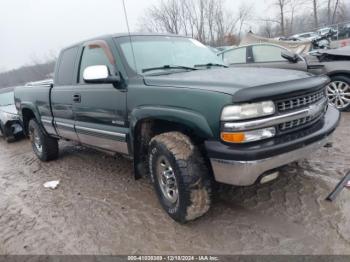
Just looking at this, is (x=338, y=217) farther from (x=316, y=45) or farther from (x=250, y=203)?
(x=316, y=45)

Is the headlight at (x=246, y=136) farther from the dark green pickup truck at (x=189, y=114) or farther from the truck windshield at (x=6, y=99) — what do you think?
the truck windshield at (x=6, y=99)

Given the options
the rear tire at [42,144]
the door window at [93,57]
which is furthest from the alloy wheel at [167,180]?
the rear tire at [42,144]

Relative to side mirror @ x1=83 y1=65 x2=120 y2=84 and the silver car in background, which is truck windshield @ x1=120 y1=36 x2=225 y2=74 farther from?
the silver car in background

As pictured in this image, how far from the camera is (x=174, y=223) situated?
2.94m

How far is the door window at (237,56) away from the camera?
7.17m

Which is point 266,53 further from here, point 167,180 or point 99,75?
point 167,180

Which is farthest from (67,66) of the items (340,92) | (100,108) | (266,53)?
(340,92)

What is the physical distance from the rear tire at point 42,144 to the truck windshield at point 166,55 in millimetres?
2694

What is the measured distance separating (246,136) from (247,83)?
43cm

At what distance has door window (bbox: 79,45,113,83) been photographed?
3.57 m

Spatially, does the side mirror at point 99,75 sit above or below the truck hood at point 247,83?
above

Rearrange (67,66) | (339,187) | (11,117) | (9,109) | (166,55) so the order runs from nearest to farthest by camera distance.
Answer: (339,187) → (166,55) → (67,66) → (11,117) → (9,109)

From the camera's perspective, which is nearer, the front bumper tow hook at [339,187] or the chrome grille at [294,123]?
the chrome grille at [294,123]

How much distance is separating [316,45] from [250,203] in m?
13.4
